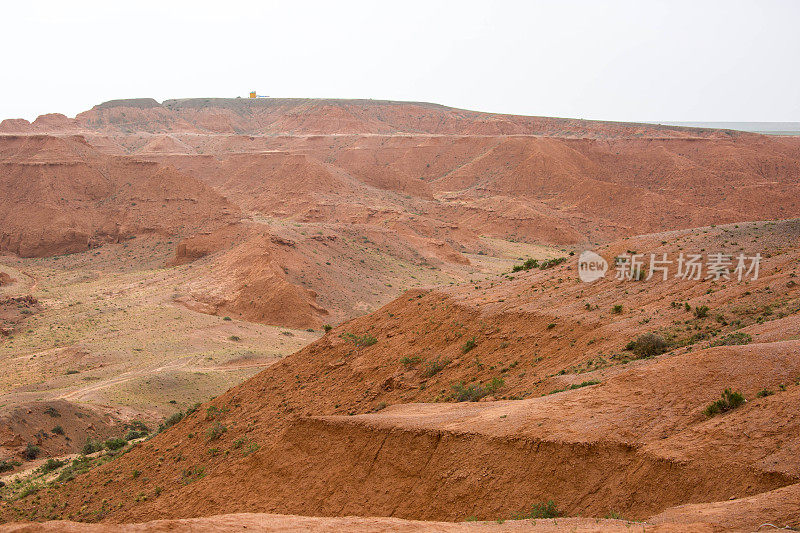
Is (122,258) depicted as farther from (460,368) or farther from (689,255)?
(689,255)

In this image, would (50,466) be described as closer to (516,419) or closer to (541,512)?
(516,419)

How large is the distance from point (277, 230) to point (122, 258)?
13880mm

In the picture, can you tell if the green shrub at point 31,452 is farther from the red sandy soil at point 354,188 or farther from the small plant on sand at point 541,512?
the small plant on sand at point 541,512

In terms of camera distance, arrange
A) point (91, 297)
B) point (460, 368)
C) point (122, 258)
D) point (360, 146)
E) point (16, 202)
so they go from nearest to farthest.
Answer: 1. point (460, 368)
2. point (91, 297)
3. point (122, 258)
4. point (16, 202)
5. point (360, 146)

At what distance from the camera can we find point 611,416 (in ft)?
33.0

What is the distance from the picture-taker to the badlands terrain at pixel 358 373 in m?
8.97

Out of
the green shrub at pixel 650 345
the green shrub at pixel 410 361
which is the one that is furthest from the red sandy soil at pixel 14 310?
the green shrub at pixel 650 345

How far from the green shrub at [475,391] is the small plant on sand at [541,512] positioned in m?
4.78

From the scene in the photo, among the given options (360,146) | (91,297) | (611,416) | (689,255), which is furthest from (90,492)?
(360,146)

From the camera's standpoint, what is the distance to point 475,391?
1420 cm

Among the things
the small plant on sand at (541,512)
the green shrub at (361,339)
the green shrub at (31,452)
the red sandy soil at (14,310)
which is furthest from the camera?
the red sandy soil at (14,310)

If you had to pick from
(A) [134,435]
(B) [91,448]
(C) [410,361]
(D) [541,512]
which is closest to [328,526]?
(D) [541,512]

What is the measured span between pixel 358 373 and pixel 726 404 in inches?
408

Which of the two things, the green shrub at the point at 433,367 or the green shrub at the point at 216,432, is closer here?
the green shrub at the point at 433,367
